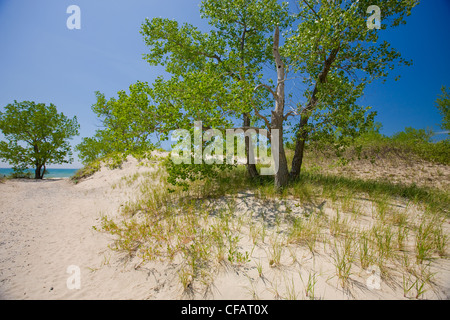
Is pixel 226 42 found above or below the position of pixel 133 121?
above

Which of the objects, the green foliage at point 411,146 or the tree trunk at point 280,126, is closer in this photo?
the tree trunk at point 280,126

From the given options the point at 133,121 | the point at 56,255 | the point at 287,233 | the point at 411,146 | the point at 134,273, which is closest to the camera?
the point at 134,273

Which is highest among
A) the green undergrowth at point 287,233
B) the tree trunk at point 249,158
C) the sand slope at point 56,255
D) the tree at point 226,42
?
the tree at point 226,42

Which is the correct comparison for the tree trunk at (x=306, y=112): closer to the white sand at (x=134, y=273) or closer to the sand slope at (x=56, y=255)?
the white sand at (x=134, y=273)

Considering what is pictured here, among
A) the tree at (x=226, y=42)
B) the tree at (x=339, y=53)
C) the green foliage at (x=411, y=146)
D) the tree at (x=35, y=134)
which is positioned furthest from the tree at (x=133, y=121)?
the tree at (x=35, y=134)

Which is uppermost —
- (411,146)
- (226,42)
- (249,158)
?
(226,42)

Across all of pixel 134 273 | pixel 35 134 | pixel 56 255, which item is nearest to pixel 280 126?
pixel 134 273

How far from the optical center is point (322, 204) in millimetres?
5949

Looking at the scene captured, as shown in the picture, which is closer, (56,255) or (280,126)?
(56,255)

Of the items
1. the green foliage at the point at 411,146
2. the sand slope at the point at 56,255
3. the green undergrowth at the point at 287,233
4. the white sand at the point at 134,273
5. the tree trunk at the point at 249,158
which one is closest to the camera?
the white sand at the point at 134,273

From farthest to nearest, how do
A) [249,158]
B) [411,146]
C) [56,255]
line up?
[411,146] → [249,158] → [56,255]

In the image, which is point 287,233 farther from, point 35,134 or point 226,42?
point 35,134

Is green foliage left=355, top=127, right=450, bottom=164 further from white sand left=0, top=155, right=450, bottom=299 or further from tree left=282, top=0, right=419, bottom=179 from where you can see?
white sand left=0, top=155, right=450, bottom=299
